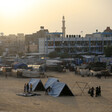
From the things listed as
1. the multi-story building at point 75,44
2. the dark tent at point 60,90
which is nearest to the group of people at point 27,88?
the dark tent at point 60,90

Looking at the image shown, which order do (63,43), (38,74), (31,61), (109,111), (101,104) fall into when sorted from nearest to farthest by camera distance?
(109,111) < (101,104) < (38,74) < (31,61) < (63,43)

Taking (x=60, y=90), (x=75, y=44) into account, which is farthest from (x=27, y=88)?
(x=75, y=44)

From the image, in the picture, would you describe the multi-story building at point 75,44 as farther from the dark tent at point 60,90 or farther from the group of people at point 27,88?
the dark tent at point 60,90

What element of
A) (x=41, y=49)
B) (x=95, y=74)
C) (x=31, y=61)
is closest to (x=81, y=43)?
(x=41, y=49)

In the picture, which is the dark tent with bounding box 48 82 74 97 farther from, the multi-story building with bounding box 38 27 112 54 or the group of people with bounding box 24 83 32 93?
the multi-story building with bounding box 38 27 112 54

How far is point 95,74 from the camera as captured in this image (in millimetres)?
33281

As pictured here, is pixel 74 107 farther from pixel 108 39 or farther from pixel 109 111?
pixel 108 39

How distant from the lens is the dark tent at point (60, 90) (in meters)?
17.7

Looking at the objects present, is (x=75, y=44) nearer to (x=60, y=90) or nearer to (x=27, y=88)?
(x=27, y=88)

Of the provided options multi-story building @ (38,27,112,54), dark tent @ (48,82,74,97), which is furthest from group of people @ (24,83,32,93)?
multi-story building @ (38,27,112,54)

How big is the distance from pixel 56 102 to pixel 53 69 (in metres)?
24.1

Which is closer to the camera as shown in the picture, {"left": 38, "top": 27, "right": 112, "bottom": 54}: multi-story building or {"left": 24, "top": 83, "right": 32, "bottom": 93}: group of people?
{"left": 24, "top": 83, "right": 32, "bottom": 93}: group of people

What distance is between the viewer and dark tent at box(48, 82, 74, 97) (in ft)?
58.2

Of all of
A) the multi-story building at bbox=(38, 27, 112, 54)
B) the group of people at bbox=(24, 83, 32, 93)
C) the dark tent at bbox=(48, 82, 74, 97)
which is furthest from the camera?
the multi-story building at bbox=(38, 27, 112, 54)
